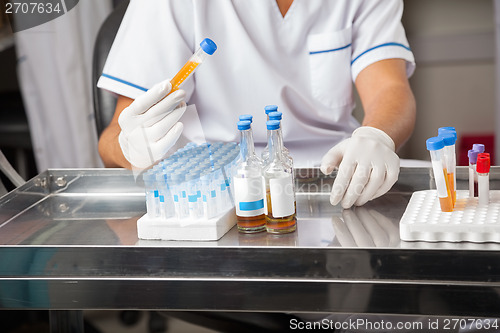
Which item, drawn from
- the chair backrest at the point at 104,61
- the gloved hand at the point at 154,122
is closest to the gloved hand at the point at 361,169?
the gloved hand at the point at 154,122

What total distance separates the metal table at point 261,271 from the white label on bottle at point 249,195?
4 cm

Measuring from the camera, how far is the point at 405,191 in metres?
1.15

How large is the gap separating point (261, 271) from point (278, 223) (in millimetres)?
122

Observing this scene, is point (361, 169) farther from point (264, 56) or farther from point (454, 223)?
point (264, 56)

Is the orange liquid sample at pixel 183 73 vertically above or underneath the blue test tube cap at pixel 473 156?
above

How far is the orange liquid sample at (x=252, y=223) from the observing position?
3.13 feet

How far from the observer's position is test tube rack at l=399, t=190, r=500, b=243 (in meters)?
0.85

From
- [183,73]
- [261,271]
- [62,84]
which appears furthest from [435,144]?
[62,84]

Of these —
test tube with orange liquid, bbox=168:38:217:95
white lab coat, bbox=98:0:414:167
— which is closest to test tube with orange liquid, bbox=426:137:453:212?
test tube with orange liquid, bbox=168:38:217:95

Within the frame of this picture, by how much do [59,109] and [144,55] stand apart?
93cm

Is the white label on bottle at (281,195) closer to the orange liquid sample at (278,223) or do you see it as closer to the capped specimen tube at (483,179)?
the orange liquid sample at (278,223)

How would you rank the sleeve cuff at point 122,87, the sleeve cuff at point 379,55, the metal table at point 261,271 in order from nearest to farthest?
the metal table at point 261,271, the sleeve cuff at point 122,87, the sleeve cuff at point 379,55

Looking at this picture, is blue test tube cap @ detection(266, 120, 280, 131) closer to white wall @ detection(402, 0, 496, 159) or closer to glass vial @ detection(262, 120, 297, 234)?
glass vial @ detection(262, 120, 297, 234)

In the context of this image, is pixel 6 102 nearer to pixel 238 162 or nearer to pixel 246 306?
pixel 238 162
